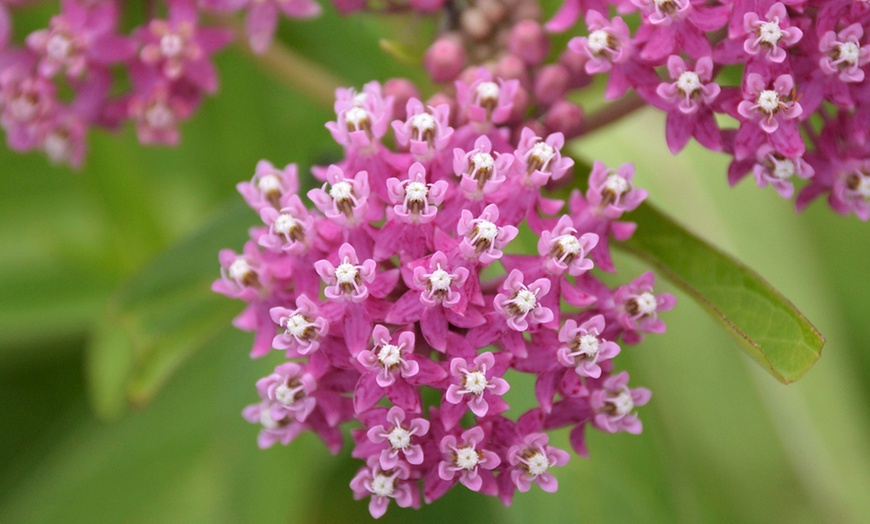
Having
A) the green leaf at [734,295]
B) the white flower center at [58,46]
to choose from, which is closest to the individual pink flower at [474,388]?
the green leaf at [734,295]

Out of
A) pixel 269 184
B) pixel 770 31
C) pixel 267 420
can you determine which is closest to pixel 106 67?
pixel 269 184

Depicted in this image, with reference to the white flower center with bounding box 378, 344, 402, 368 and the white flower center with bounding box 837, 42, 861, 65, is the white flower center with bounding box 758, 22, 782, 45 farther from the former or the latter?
the white flower center with bounding box 378, 344, 402, 368

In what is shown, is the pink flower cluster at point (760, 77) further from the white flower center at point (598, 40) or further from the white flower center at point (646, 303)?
the white flower center at point (646, 303)

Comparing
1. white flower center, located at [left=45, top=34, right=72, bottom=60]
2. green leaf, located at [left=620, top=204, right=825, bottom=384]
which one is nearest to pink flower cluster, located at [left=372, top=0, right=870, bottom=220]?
green leaf, located at [left=620, top=204, right=825, bottom=384]

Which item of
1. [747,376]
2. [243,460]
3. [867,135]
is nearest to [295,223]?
[867,135]

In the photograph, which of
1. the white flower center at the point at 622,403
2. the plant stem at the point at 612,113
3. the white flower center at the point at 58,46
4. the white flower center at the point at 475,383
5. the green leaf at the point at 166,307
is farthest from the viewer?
the green leaf at the point at 166,307

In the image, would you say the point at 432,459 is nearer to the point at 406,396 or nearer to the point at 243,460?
the point at 406,396

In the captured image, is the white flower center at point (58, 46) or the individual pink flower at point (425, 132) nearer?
the individual pink flower at point (425, 132)

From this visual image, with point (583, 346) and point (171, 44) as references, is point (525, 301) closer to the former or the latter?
point (583, 346)
